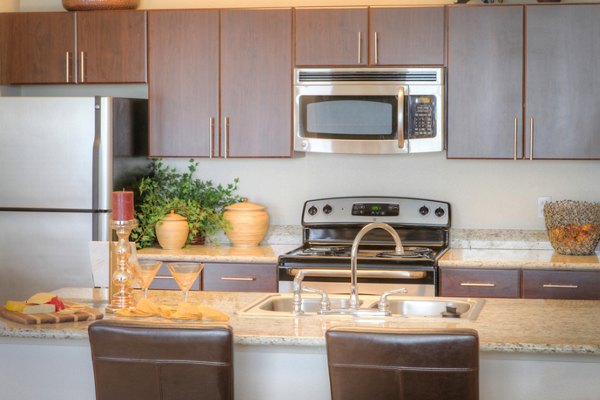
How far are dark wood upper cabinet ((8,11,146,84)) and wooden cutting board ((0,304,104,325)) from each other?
7.58ft

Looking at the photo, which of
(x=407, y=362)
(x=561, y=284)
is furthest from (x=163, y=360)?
(x=561, y=284)

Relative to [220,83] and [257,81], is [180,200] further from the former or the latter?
[257,81]

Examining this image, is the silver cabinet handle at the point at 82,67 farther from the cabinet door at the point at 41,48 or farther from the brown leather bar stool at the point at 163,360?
the brown leather bar stool at the point at 163,360

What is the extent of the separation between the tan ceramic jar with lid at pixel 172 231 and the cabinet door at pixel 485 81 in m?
1.46

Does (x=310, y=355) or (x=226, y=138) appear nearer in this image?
(x=310, y=355)

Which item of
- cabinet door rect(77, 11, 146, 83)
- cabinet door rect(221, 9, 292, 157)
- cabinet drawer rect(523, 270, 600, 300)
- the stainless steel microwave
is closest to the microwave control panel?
the stainless steel microwave

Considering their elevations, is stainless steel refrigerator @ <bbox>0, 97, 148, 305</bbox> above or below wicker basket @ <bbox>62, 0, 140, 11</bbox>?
Answer: below

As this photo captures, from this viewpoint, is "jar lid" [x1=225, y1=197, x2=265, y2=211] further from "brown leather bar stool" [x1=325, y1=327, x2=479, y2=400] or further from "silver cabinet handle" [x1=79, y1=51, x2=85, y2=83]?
"brown leather bar stool" [x1=325, y1=327, x2=479, y2=400]

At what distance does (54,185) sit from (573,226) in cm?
261

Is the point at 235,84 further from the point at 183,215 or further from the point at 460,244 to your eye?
the point at 460,244

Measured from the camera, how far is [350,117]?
4734 millimetres

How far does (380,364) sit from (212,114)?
2.86 metres

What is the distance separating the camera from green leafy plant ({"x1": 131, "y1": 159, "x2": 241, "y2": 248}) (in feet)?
15.9

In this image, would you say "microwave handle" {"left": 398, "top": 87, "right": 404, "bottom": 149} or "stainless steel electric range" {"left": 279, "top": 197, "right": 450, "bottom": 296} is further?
"microwave handle" {"left": 398, "top": 87, "right": 404, "bottom": 149}
